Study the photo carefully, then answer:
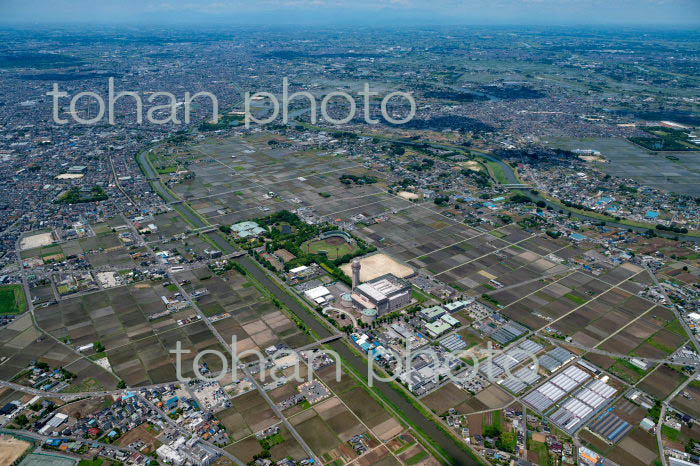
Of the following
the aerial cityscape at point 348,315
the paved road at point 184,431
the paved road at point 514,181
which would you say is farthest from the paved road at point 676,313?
the paved road at point 184,431

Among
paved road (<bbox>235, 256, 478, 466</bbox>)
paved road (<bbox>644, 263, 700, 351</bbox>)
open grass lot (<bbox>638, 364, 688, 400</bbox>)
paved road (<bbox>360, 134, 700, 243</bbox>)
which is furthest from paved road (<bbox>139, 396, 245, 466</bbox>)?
paved road (<bbox>360, 134, 700, 243</bbox>)

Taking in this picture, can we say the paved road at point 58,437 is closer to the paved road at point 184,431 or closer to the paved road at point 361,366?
the paved road at point 184,431

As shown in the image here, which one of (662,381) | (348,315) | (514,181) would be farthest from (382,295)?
(514,181)

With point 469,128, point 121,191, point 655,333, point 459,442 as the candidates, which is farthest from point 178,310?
point 469,128

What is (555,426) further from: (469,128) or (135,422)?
(469,128)

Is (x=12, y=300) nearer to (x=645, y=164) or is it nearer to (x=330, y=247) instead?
(x=330, y=247)

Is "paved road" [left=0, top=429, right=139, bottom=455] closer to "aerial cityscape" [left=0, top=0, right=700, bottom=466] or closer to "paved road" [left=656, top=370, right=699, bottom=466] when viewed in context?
"aerial cityscape" [left=0, top=0, right=700, bottom=466]
